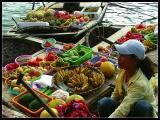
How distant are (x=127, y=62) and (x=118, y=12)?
37.5ft

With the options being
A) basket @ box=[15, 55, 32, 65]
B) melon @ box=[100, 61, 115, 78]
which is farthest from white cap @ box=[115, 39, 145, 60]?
basket @ box=[15, 55, 32, 65]

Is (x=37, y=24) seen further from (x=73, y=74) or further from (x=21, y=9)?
(x=21, y=9)

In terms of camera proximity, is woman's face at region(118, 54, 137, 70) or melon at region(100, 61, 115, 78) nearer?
woman's face at region(118, 54, 137, 70)

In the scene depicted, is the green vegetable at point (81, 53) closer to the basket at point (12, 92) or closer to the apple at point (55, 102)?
the basket at point (12, 92)

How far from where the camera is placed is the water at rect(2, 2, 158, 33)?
46.4ft

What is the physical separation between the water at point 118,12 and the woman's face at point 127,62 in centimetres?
980

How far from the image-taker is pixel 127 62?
13.0ft

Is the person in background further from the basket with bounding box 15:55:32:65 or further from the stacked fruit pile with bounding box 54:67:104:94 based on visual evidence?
the stacked fruit pile with bounding box 54:67:104:94

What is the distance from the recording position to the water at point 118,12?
14.2 m

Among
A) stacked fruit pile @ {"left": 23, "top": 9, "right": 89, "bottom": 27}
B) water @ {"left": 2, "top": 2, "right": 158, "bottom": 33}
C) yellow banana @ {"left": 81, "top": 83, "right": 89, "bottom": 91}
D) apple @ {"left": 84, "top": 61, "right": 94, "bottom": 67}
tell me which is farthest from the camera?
water @ {"left": 2, "top": 2, "right": 158, "bottom": 33}

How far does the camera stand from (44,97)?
15.9 ft

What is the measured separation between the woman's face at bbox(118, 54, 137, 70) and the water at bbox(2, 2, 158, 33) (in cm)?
980

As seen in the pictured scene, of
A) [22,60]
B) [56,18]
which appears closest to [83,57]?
[22,60]

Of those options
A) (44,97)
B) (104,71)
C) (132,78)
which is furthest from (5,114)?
(104,71)
